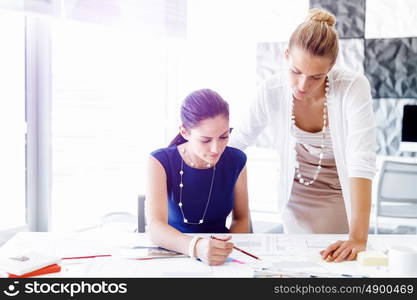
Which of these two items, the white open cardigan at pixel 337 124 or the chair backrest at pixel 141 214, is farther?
the chair backrest at pixel 141 214

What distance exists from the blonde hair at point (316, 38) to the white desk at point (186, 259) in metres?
0.62

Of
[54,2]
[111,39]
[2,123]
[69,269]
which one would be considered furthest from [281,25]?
[69,269]

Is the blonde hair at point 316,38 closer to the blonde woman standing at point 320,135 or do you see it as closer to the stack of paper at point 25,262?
the blonde woman standing at point 320,135

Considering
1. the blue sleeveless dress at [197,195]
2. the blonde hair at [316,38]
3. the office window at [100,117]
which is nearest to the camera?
the blonde hair at [316,38]

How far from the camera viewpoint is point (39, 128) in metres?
3.14

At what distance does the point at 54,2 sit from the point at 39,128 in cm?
75

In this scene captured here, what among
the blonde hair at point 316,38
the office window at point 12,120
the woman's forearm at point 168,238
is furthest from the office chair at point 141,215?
the office window at point 12,120

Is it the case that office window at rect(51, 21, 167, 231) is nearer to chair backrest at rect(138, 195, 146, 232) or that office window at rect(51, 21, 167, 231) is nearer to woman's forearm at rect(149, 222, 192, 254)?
chair backrest at rect(138, 195, 146, 232)

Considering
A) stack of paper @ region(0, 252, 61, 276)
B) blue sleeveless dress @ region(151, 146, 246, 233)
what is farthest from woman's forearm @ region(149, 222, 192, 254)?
stack of paper @ region(0, 252, 61, 276)

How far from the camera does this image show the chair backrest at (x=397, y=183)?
3.46 meters

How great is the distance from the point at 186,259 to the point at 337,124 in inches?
30.0

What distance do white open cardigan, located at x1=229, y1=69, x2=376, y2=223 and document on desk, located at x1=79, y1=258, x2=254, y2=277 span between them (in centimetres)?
58

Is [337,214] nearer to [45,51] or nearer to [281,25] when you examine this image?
[45,51]

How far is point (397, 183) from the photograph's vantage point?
3521 mm
